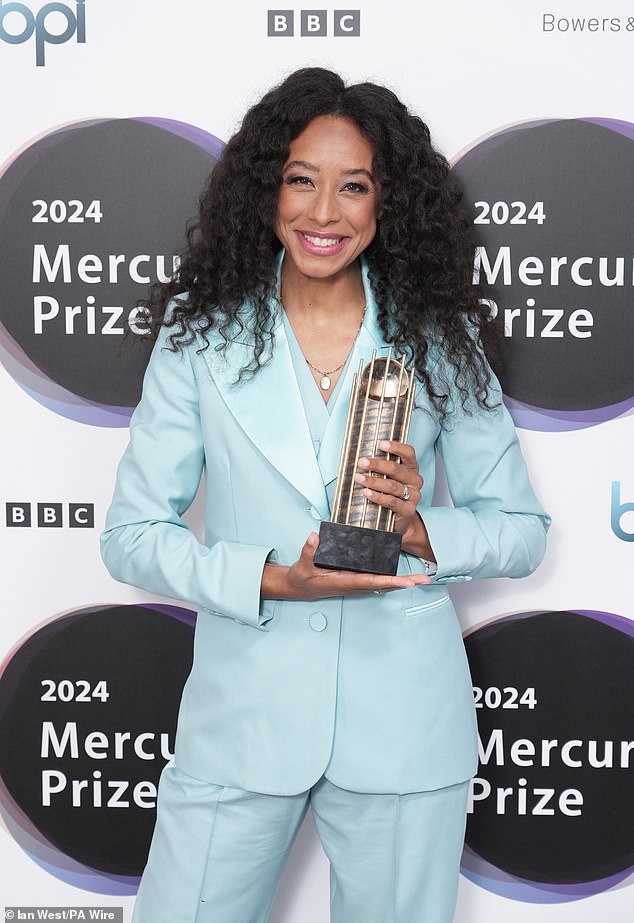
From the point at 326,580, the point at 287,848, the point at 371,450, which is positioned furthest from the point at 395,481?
the point at 287,848

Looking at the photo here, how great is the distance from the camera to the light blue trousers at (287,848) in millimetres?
1433

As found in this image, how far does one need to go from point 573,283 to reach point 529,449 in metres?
0.30

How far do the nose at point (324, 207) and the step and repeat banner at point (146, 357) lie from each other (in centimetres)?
41

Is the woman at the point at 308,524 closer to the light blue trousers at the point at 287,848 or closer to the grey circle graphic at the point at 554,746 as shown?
the light blue trousers at the point at 287,848

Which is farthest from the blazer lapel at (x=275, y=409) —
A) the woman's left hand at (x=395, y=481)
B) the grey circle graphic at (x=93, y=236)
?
the grey circle graphic at (x=93, y=236)

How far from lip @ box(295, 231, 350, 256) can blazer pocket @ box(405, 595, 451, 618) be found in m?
0.51

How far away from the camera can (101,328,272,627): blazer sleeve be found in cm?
136

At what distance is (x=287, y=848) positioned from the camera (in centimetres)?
150

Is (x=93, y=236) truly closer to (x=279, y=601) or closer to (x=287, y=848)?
(x=279, y=601)

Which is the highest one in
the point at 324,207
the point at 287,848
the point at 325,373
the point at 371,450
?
the point at 324,207

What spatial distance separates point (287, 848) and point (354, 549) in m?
0.55

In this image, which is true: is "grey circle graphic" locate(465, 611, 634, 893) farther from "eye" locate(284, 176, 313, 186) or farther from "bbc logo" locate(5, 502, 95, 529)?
"eye" locate(284, 176, 313, 186)

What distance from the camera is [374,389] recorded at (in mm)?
1314

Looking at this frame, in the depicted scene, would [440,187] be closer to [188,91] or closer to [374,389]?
[374,389]
